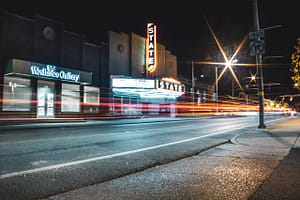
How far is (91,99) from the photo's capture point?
103ft

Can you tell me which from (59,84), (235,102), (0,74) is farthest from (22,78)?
(235,102)

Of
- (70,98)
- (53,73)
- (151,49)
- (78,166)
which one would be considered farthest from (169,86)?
(78,166)

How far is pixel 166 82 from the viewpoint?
37.6 m

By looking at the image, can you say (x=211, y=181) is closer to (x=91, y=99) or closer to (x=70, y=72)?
(x=70, y=72)

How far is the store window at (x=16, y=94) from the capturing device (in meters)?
23.2

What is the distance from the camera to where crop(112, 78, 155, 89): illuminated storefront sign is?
108 ft

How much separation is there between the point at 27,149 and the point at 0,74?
1675 cm

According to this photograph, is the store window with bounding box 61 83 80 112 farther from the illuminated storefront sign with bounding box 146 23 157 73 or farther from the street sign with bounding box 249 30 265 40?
the street sign with bounding box 249 30 265 40

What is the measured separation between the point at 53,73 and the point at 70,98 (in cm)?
423

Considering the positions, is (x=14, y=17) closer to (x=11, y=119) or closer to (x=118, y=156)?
(x=11, y=119)

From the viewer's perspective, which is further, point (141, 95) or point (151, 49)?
point (141, 95)

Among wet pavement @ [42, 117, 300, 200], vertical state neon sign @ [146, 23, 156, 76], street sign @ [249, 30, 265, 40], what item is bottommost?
wet pavement @ [42, 117, 300, 200]

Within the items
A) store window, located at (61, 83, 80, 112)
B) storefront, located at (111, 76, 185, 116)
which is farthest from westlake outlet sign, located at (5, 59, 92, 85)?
storefront, located at (111, 76, 185, 116)

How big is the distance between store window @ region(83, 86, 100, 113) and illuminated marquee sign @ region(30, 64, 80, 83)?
316 centimetres
